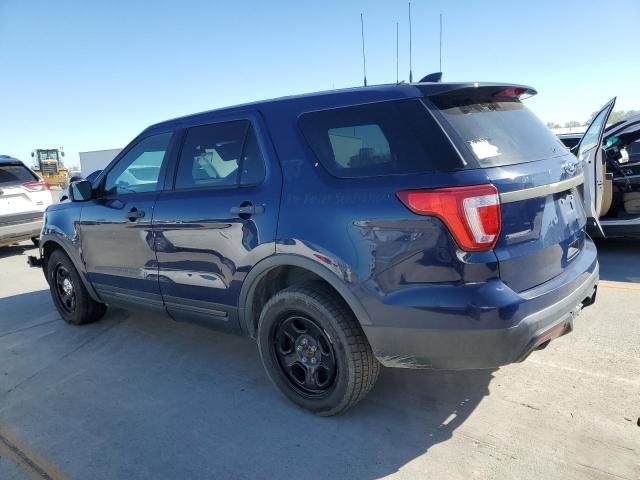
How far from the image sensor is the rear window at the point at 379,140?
8.02 ft

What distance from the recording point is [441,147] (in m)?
2.42

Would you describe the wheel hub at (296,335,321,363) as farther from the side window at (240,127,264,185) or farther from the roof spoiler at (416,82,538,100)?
the roof spoiler at (416,82,538,100)

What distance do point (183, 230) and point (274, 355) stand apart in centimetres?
108

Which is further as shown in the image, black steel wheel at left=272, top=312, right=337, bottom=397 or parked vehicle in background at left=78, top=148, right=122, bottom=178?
parked vehicle in background at left=78, top=148, right=122, bottom=178

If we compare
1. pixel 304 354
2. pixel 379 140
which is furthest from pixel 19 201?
pixel 379 140

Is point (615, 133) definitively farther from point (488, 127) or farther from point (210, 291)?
point (210, 291)

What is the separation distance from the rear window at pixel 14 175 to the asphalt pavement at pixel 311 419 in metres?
5.82

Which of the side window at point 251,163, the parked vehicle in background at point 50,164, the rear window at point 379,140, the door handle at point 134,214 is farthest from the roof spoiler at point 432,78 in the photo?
the parked vehicle in background at point 50,164

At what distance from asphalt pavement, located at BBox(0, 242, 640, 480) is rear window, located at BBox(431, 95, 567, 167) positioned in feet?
4.75

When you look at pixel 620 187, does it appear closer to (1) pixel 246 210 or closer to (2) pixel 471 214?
(2) pixel 471 214

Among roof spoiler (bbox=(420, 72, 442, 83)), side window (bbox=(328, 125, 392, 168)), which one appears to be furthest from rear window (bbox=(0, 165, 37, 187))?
roof spoiler (bbox=(420, 72, 442, 83))

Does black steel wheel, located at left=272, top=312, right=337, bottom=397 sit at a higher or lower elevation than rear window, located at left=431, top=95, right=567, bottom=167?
lower

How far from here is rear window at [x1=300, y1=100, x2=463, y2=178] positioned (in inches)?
96.2

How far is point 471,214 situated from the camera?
7.50 ft
